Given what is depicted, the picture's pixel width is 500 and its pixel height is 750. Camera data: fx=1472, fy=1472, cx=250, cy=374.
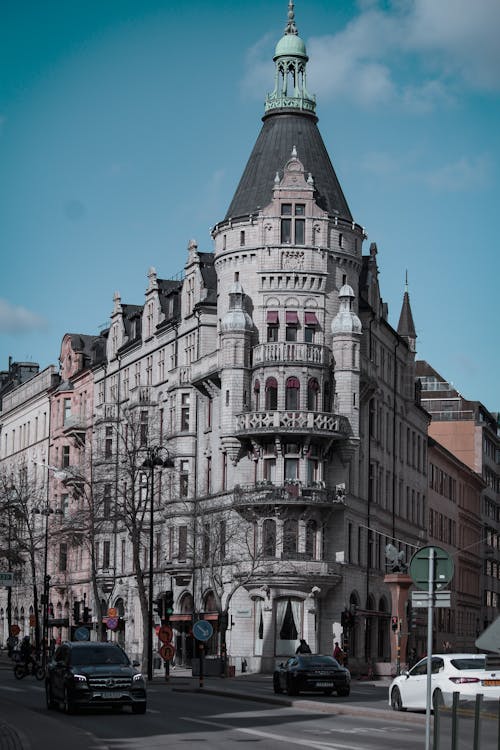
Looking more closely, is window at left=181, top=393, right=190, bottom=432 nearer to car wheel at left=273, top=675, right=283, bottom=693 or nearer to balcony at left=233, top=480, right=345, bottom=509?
balcony at left=233, top=480, right=345, bottom=509

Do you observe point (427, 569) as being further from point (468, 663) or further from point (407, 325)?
point (407, 325)

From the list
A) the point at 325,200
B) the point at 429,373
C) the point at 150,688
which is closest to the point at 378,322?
the point at 325,200

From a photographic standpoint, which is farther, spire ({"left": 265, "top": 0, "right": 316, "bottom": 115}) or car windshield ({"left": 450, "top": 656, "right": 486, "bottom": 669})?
spire ({"left": 265, "top": 0, "right": 316, "bottom": 115})

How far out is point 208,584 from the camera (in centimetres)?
7800

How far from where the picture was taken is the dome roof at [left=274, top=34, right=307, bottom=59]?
8169 centimetres

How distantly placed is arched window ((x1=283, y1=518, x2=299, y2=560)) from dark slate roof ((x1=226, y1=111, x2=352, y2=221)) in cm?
1637

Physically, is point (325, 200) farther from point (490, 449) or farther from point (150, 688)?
point (490, 449)

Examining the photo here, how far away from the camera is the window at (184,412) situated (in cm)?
8262

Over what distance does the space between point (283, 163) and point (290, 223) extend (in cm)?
449

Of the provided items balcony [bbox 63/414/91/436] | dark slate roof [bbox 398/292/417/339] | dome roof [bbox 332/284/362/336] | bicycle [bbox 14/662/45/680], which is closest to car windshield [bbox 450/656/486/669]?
bicycle [bbox 14/662/45/680]

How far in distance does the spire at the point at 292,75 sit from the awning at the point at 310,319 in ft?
40.1

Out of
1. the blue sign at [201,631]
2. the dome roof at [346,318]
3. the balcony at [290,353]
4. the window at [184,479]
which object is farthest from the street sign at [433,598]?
→ the window at [184,479]

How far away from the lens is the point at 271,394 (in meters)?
74.8

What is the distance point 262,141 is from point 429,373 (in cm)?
6032
